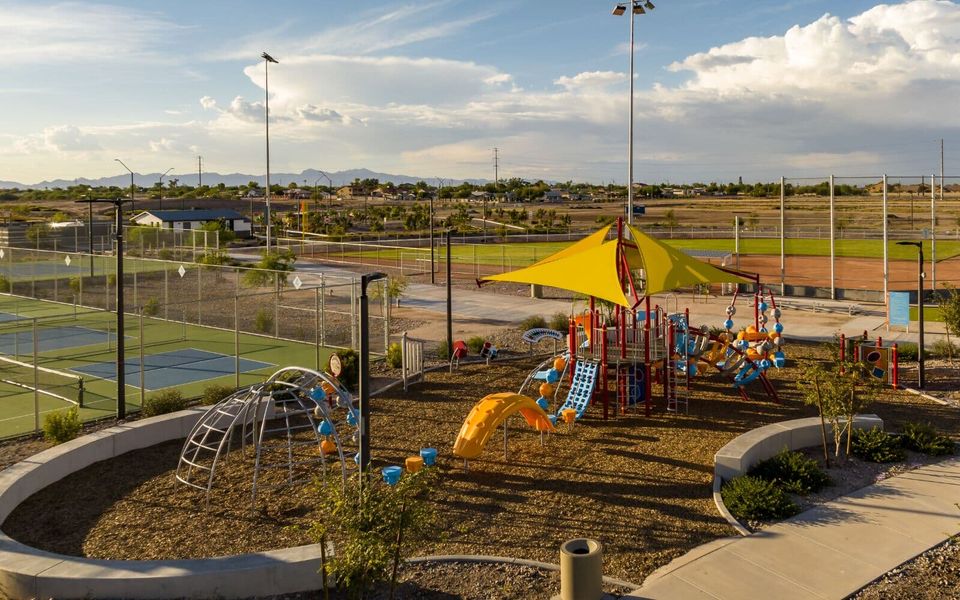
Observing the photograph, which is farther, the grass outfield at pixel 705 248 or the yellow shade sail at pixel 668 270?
the grass outfield at pixel 705 248

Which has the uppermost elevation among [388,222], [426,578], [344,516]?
[388,222]

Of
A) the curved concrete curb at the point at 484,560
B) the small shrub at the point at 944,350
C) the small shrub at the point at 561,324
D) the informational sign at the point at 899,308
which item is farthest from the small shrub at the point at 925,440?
the small shrub at the point at 561,324

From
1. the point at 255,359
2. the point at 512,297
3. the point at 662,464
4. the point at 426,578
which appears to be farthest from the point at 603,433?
the point at 512,297

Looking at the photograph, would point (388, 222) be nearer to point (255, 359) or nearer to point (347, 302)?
point (347, 302)

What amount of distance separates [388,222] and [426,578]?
10362 cm

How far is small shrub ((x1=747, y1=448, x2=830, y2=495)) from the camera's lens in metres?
14.4

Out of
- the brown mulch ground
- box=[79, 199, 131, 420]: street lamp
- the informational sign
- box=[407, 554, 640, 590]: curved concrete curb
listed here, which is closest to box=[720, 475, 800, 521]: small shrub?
the brown mulch ground

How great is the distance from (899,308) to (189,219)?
64.0 metres

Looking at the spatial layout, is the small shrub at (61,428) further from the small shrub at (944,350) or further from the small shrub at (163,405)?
the small shrub at (944,350)

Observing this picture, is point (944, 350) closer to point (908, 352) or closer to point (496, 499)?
point (908, 352)

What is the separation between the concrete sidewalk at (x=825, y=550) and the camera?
10773 millimetres

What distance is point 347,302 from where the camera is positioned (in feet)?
135

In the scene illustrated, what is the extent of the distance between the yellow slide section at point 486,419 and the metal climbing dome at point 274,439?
2.08 m

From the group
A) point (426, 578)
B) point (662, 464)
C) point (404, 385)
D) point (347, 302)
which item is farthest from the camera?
point (347, 302)
